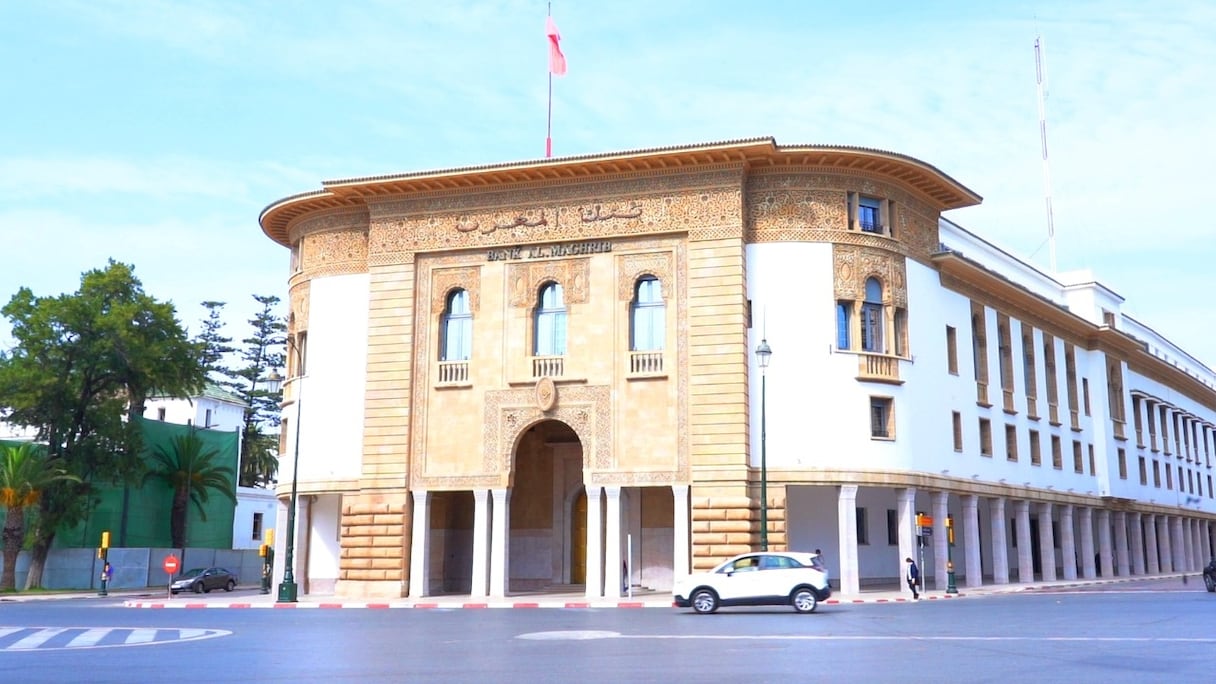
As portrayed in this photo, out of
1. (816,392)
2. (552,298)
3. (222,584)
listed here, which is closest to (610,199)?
(552,298)

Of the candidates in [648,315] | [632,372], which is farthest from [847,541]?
[648,315]

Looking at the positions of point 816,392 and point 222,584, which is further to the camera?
point 222,584

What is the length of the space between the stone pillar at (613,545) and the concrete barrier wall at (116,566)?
29.3m

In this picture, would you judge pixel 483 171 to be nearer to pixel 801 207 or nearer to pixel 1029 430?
pixel 801 207

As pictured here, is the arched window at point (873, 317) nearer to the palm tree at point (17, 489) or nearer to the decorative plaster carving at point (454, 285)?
the decorative plaster carving at point (454, 285)

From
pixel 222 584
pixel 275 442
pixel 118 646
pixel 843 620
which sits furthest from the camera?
pixel 275 442

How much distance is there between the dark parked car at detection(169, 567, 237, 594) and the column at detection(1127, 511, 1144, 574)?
4479 cm

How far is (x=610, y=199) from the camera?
37.2 metres

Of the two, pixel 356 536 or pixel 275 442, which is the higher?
pixel 275 442

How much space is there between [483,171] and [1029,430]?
25.0 m

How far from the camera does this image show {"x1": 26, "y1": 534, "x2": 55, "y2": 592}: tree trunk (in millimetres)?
50812

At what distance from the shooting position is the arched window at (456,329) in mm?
38781

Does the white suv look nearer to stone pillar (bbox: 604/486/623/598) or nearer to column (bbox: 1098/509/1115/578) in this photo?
stone pillar (bbox: 604/486/623/598)

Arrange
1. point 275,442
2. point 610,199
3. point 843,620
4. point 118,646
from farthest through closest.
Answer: point 275,442 < point 610,199 < point 843,620 < point 118,646
